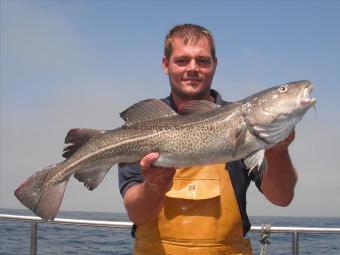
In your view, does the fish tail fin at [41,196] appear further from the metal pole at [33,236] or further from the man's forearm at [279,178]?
the metal pole at [33,236]

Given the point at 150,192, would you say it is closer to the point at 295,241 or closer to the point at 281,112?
the point at 281,112

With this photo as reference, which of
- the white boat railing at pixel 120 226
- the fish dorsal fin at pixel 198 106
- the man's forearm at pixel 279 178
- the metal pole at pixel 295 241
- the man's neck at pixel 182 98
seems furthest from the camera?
the metal pole at pixel 295 241

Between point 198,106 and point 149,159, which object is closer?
point 149,159

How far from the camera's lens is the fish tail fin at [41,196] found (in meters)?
4.32

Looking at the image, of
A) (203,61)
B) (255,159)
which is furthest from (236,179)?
(203,61)

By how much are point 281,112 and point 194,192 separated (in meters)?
1.11

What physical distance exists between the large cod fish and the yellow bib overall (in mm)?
497

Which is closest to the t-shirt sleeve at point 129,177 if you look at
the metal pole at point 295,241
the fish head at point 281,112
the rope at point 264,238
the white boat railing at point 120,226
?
the fish head at point 281,112

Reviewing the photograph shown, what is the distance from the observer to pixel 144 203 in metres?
4.33

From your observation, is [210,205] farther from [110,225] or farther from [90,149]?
[110,225]

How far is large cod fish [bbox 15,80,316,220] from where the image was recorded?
4.03m

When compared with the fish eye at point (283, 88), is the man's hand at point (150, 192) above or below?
below

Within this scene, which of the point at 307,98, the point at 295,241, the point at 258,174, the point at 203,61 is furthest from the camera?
the point at 295,241

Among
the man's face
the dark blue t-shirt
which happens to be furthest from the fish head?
the man's face
